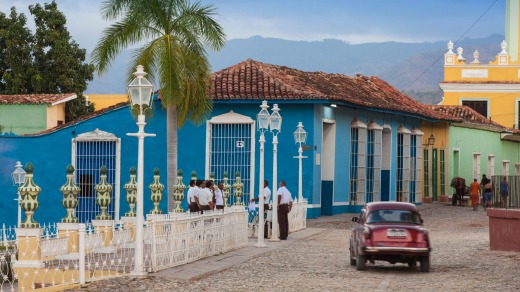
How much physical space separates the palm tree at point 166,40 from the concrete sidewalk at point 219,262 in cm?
596

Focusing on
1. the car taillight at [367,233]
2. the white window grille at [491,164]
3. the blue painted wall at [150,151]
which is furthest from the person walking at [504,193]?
the white window grille at [491,164]

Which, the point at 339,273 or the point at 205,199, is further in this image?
the point at 205,199

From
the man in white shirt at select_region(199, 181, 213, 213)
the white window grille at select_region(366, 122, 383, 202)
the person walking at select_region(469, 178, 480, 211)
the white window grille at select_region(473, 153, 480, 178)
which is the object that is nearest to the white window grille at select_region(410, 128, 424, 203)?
the person walking at select_region(469, 178, 480, 211)

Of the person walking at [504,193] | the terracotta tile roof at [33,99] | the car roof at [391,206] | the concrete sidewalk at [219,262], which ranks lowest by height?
the concrete sidewalk at [219,262]

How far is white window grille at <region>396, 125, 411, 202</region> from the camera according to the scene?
160 ft

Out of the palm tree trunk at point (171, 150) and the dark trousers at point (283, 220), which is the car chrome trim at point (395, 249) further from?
the palm tree trunk at point (171, 150)

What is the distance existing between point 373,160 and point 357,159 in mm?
1791

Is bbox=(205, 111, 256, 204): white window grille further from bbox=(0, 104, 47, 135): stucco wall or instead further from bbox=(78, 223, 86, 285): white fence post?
bbox=(78, 223, 86, 285): white fence post

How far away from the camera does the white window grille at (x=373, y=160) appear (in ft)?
147

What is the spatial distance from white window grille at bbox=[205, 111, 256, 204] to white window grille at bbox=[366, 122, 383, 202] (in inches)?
288

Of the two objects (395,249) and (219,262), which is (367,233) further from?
(219,262)

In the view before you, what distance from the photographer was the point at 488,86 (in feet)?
220

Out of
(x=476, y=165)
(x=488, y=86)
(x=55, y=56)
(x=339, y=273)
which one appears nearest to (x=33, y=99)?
(x=55, y=56)

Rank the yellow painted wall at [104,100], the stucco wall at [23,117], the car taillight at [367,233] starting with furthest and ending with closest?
the yellow painted wall at [104,100] < the stucco wall at [23,117] < the car taillight at [367,233]
